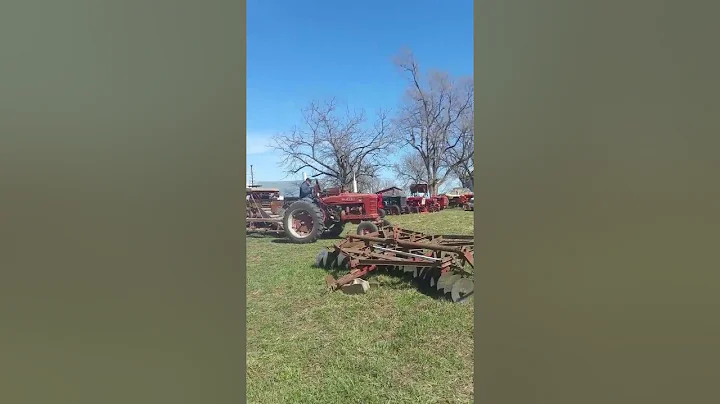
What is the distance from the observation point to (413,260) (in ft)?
9.64

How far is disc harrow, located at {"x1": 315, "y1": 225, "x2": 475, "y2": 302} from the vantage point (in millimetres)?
2682

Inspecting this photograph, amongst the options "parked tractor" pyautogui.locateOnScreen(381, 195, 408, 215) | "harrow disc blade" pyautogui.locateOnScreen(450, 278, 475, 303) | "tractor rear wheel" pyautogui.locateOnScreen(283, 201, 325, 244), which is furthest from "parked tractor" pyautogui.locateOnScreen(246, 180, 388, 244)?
"harrow disc blade" pyautogui.locateOnScreen(450, 278, 475, 303)

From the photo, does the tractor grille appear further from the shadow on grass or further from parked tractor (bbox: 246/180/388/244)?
the shadow on grass

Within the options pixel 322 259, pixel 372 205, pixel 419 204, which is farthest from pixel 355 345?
pixel 419 204

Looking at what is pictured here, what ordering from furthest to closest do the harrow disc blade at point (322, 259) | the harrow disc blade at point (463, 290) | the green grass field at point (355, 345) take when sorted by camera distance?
1. the harrow disc blade at point (322, 259)
2. the harrow disc blade at point (463, 290)
3. the green grass field at point (355, 345)

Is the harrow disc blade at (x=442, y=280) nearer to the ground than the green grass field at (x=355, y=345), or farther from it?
farther from it

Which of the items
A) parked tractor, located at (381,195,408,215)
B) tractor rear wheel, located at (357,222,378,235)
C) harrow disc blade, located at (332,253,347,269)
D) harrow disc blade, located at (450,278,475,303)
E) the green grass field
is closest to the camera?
the green grass field

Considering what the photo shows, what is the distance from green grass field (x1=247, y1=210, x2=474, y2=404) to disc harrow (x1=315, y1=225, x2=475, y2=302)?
116 millimetres

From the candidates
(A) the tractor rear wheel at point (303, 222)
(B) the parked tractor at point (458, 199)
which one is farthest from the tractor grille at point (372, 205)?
(B) the parked tractor at point (458, 199)

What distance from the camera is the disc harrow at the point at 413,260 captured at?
2.68 metres

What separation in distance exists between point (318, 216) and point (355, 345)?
2.45 m

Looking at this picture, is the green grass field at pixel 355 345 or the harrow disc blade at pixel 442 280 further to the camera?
the harrow disc blade at pixel 442 280

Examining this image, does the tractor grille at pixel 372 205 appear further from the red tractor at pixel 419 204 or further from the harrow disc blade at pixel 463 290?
the harrow disc blade at pixel 463 290

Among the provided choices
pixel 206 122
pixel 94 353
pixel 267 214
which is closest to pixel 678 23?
pixel 206 122
